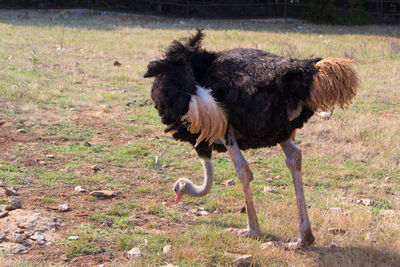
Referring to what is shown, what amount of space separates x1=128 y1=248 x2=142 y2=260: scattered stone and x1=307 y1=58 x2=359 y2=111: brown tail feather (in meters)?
1.60

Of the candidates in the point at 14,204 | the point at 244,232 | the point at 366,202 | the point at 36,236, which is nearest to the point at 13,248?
the point at 36,236

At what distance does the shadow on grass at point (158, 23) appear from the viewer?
17.5m

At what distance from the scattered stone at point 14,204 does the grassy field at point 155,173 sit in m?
0.10

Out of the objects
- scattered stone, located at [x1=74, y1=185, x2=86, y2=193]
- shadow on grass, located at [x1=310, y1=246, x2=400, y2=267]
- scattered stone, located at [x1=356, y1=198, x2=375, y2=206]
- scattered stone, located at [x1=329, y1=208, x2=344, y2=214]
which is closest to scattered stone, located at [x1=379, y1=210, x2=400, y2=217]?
scattered stone, located at [x1=356, y1=198, x2=375, y2=206]

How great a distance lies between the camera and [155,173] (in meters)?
5.73

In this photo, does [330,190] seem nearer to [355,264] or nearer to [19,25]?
[355,264]

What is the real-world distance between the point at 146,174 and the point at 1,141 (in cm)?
184

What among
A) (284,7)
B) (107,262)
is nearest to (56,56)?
(107,262)

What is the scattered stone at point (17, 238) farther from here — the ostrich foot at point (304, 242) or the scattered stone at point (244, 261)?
the ostrich foot at point (304, 242)

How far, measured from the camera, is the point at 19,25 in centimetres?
1645

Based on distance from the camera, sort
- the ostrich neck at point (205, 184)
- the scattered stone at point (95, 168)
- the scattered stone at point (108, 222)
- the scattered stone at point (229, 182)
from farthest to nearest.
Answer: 1. the scattered stone at point (95, 168)
2. the scattered stone at point (229, 182)
3. the ostrich neck at point (205, 184)
4. the scattered stone at point (108, 222)

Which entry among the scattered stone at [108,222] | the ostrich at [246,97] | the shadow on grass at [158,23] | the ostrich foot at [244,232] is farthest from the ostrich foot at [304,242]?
the shadow on grass at [158,23]

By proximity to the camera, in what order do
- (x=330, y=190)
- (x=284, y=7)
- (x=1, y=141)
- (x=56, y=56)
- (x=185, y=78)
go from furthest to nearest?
(x=284, y=7)
(x=56, y=56)
(x=1, y=141)
(x=330, y=190)
(x=185, y=78)

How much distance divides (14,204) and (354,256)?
107 inches
